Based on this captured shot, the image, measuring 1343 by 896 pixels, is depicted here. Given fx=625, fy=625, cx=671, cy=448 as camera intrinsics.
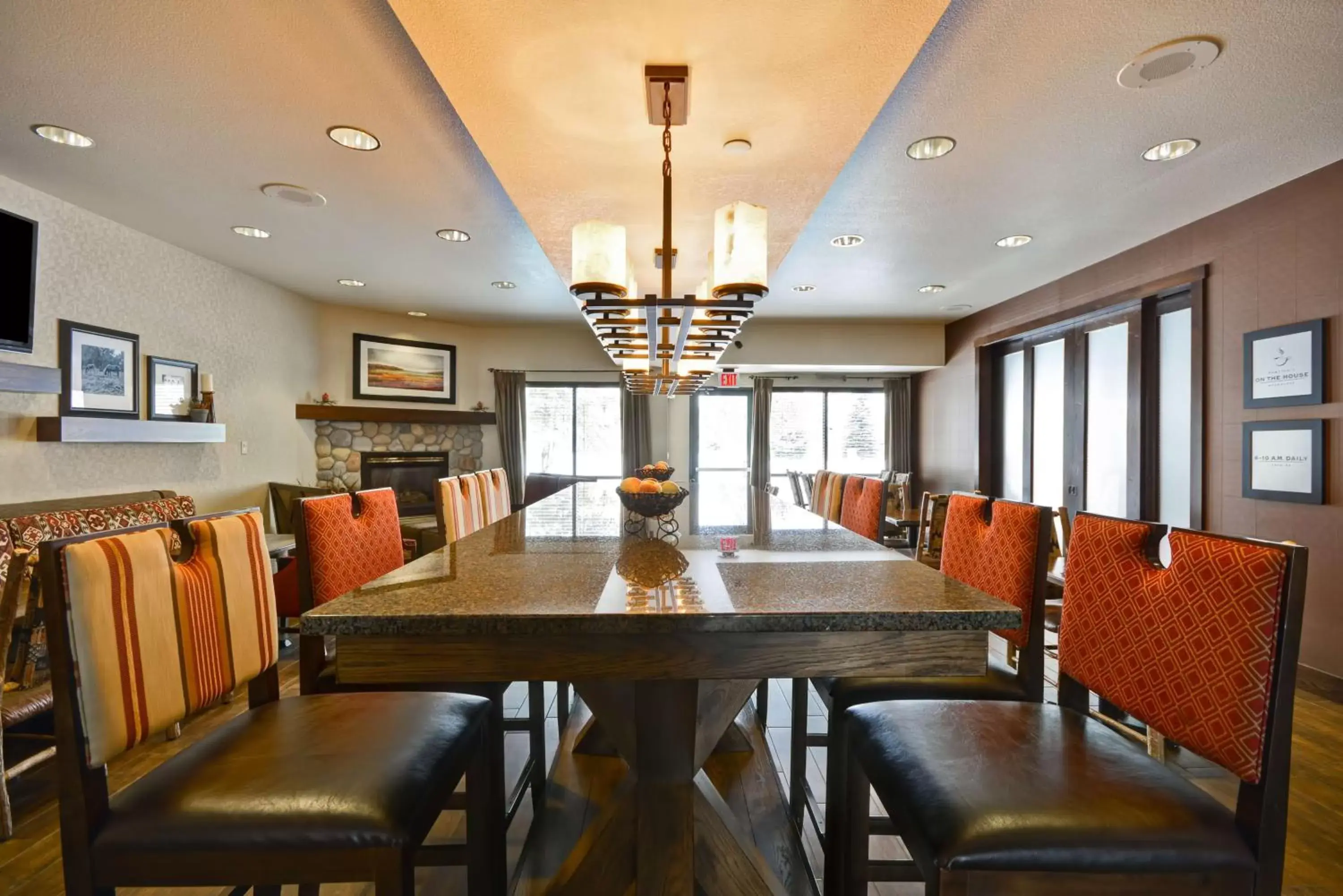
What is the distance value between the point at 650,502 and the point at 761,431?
20.3ft

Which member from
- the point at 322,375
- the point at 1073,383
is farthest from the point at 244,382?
the point at 1073,383

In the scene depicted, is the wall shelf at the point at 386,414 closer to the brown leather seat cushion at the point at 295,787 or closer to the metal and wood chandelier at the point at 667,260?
the metal and wood chandelier at the point at 667,260

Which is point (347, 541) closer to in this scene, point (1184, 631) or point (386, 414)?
point (1184, 631)

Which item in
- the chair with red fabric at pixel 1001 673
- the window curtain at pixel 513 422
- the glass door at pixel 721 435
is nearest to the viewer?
the chair with red fabric at pixel 1001 673

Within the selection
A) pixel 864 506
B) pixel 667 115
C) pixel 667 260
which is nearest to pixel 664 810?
pixel 667 260

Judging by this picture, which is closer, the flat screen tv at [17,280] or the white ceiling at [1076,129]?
the white ceiling at [1076,129]

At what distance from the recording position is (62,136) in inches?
106

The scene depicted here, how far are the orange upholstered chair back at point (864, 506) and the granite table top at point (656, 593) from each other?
1.01 meters

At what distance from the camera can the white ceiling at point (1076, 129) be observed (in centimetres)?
196

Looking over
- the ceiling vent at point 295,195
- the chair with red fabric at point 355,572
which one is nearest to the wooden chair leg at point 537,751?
the chair with red fabric at point 355,572

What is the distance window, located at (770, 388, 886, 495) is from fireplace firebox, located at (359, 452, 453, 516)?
4.05 metres

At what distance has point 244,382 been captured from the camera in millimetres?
5113

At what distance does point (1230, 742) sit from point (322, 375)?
6.91 metres

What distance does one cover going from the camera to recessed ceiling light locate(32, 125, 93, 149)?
2.63 meters
